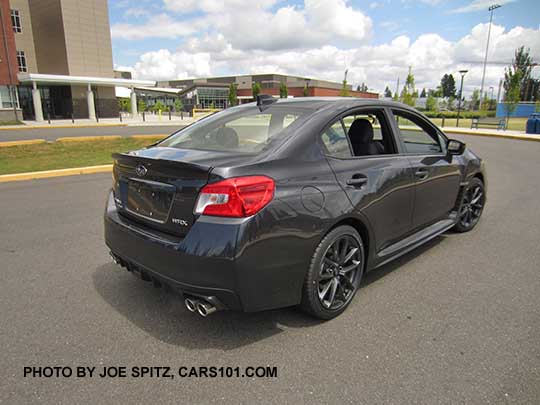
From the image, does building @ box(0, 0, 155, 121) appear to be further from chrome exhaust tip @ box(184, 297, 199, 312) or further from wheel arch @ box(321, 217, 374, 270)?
chrome exhaust tip @ box(184, 297, 199, 312)

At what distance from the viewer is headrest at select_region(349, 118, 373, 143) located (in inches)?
141

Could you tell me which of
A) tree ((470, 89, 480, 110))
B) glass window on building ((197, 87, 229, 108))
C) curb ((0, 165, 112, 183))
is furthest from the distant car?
tree ((470, 89, 480, 110))

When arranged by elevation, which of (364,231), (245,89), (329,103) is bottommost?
(364,231)

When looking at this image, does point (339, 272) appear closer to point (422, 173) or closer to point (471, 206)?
point (422, 173)

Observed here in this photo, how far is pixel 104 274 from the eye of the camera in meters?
3.77

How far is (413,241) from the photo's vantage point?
3.76 metres

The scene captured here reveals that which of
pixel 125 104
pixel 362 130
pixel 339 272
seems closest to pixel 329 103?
pixel 362 130

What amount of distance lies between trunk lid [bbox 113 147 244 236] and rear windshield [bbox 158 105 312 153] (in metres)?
0.24

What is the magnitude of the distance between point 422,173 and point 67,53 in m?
46.7

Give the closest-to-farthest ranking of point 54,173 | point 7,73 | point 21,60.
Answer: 1. point 54,173
2. point 7,73
3. point 21,60

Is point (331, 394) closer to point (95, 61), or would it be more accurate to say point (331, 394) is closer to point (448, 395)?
point (448, 395)

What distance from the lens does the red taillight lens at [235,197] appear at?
237cm

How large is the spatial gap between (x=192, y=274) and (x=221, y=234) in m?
0.33

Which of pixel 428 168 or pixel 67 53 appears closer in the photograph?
pixel 428 168
